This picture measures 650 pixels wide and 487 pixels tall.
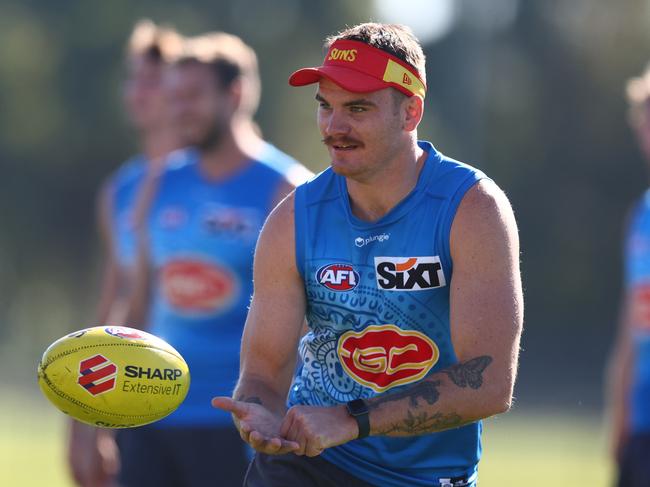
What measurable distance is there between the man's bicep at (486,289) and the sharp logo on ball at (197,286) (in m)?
2.65

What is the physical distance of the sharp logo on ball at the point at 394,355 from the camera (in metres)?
5.31

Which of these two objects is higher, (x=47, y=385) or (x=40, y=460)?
(x=47, y=385)

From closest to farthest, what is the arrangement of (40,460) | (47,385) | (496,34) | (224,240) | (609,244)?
(47,385)
(224,240)
(40,460)
(609,244)
(496,34)

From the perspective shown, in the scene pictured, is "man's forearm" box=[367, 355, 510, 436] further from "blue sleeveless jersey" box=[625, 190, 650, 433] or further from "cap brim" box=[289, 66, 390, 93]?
"blue sleeveless jersey" box=[625, 190, 650, 433]

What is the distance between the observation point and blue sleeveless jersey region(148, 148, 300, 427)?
24.8ft

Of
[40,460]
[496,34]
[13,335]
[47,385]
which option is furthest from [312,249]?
[13,335]

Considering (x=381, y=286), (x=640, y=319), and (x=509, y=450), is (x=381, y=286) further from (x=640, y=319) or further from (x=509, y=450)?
(x=509, y=450)

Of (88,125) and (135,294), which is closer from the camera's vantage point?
(135,294)

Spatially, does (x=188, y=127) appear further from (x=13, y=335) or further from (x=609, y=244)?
(x=13, y=335)

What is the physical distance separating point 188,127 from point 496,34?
32.3 meters

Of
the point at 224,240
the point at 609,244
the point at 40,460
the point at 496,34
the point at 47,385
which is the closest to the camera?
the point at 47,385

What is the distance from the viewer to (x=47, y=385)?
520 centimetres

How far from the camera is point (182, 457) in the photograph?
7559mm

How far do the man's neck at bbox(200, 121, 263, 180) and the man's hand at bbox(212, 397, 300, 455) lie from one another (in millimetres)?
3010
